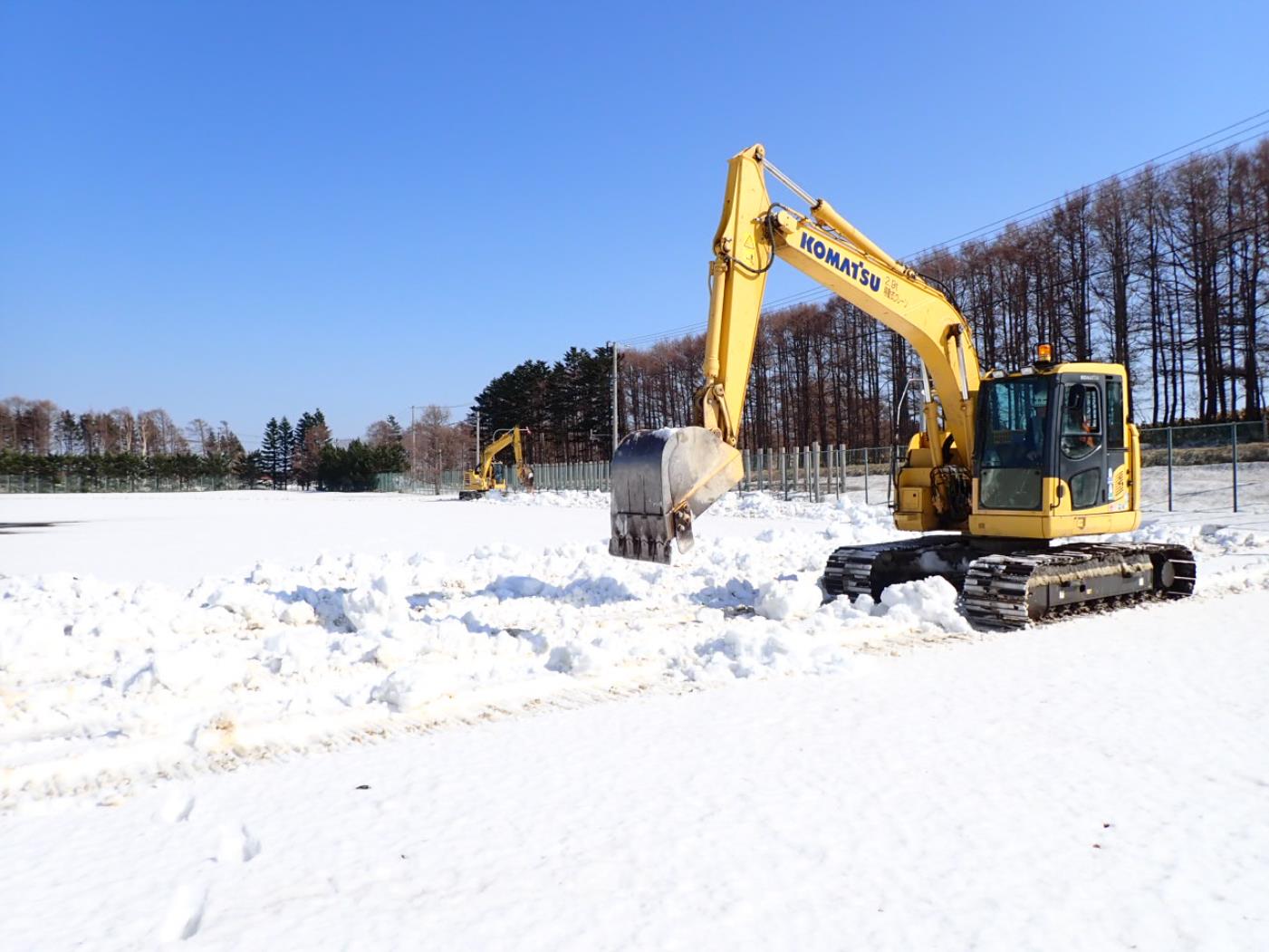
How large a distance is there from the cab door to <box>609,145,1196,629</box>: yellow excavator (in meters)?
0.02

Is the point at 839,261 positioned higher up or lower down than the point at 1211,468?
higher up

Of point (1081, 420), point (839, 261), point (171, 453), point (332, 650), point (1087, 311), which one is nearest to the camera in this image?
point (332, 650)

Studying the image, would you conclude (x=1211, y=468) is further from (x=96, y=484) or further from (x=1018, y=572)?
(x=96, y=484)

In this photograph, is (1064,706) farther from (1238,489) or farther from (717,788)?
(1238,489)

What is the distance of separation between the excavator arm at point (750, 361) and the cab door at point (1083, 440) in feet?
3.62

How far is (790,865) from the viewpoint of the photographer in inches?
130

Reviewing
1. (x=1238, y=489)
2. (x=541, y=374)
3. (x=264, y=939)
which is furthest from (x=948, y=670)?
(x=541, y=374)

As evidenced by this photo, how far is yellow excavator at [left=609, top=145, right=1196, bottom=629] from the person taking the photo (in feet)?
26.1

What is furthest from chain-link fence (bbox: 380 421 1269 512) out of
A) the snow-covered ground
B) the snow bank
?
the snow-covered ground

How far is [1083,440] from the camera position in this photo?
9.05m

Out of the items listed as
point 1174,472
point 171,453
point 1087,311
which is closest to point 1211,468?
point 1174,472

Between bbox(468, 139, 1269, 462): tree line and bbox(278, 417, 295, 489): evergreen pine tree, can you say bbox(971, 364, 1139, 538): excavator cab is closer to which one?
bbox(468, 139, 1269, 462): tree line

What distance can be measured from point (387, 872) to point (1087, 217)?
42.6 metres

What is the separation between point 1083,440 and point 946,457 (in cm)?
154
